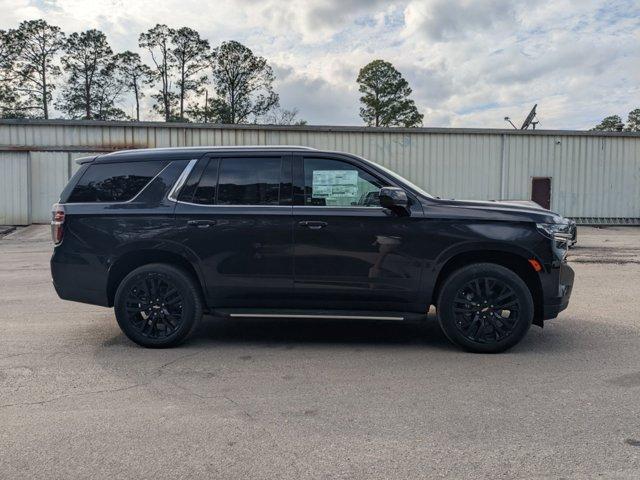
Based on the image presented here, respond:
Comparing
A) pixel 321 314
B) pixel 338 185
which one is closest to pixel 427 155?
pixel 338 185

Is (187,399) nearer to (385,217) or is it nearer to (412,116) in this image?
(385,217)

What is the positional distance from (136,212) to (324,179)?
1.79m

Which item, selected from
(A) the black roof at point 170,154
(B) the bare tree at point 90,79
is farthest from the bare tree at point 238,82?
(A) the black roof at point 170,154

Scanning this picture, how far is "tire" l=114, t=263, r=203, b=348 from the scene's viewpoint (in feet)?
16.7

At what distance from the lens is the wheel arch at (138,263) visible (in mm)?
5148

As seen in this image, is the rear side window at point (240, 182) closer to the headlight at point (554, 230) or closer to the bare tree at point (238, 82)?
the headlight at point (554, 230)

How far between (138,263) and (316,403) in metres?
2.44

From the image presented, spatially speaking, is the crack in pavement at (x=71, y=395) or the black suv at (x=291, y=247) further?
the black suv at (x=291, y=247)

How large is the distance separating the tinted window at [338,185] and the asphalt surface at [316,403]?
1.39 meters

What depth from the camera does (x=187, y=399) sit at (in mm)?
3895

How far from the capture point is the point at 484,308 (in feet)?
16.1

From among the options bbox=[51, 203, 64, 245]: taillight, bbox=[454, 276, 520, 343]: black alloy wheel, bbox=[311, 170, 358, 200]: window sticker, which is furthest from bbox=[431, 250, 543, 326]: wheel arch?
bbox=[51, 203, 64, 245]: taillight

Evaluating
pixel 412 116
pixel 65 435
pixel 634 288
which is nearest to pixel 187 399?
Answer: pixel 65 435

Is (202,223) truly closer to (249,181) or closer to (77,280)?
(249,181)
